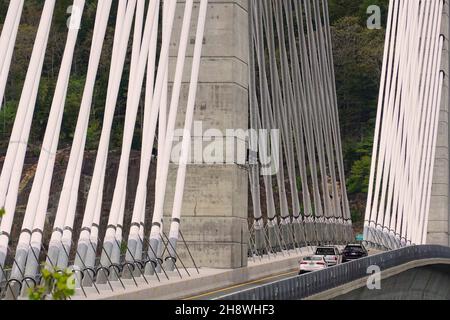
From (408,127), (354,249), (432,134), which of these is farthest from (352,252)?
(432,134)

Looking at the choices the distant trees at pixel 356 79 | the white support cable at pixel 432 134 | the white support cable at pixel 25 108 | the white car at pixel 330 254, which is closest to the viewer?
the white support cable at pixel 25 108

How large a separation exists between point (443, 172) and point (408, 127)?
9940 millimetres

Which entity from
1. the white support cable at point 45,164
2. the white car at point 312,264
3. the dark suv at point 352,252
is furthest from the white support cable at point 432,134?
the white support cable at point 45,164

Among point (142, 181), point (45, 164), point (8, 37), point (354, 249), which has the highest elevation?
point (8, 37)

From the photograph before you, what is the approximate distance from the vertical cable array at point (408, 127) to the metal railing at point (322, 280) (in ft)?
47.1

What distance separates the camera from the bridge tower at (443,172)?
74062 millimetres

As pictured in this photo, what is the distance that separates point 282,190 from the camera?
5384cm

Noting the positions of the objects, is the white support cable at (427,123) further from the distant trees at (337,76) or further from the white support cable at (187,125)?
the distant trees at (337,76)

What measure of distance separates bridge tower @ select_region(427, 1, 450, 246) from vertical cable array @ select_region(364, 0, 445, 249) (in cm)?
220

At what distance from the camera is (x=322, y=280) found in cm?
2986

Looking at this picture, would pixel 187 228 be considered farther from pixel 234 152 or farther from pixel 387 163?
pixel 387 163

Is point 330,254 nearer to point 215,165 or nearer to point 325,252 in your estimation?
point 325,252
